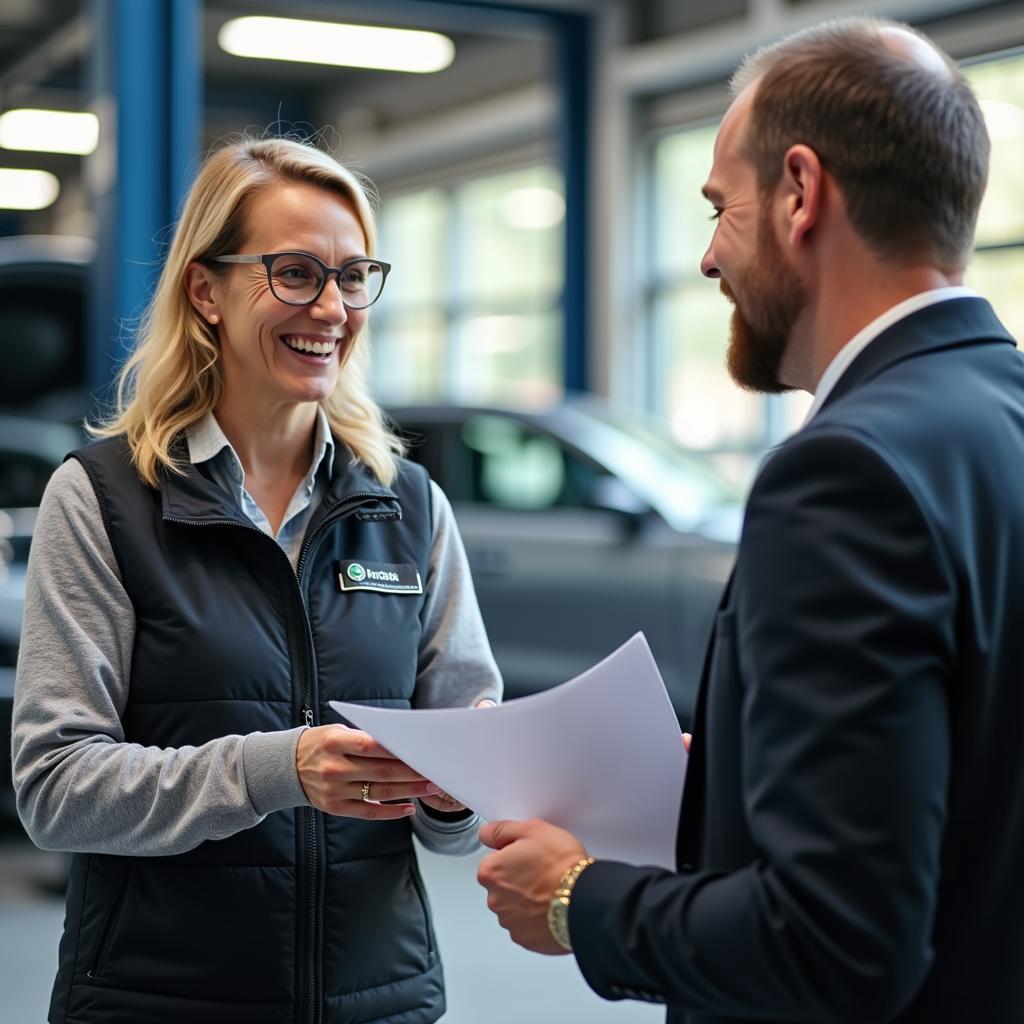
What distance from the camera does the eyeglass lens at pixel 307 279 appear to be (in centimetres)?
202

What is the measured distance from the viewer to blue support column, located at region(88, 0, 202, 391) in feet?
22.3

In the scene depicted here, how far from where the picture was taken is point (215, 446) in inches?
77.7

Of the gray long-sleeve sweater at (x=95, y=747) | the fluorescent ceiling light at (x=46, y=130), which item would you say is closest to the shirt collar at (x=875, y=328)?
the gray long-sleeve sweater at (x=95, y=747)

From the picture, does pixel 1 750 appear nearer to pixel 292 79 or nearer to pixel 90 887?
pixel 90 887

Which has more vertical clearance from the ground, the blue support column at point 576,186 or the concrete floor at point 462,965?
the blue support column at point 576,186

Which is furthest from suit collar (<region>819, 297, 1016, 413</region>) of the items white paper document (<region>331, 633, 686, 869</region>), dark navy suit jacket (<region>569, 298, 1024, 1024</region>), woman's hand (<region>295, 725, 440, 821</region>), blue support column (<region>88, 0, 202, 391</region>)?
blue support column (<region>88, 0, 202, 391</region>)

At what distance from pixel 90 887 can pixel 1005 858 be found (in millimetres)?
1084

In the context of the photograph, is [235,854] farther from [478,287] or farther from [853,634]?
[478,287]

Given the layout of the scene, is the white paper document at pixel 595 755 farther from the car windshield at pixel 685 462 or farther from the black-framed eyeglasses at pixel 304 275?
the car windshield at pixel 685 462

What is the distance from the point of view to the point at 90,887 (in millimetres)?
1837

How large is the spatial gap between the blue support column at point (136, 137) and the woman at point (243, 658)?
487 centimetres

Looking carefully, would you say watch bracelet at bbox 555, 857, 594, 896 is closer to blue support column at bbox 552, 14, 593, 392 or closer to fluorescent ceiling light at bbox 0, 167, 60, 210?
blue support column at bbox 552, 14, 593, 392

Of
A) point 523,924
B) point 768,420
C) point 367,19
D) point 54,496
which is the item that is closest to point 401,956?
point 523,924

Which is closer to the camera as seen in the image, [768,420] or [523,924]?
[523,924]
